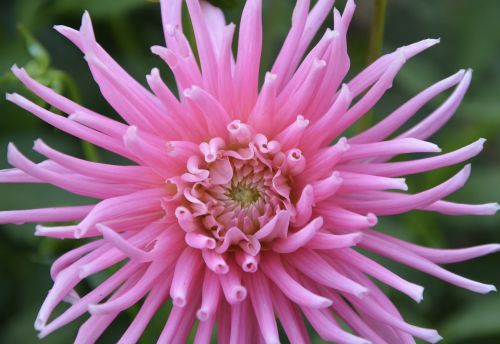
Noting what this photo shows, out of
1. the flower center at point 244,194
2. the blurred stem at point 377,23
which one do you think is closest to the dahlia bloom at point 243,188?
the flower center at point 244,194

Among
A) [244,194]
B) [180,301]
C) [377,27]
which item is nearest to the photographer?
[180,301]

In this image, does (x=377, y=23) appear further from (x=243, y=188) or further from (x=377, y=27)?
(x=243, y=188)

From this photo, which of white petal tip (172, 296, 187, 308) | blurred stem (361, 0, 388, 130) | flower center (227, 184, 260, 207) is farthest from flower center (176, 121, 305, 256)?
blurred stem (361, 0, 388, 130)

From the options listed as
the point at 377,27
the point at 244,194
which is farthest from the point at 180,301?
the point at 377,27

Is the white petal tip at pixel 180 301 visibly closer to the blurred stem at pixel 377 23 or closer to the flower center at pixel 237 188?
the flower center at pixel 237 188

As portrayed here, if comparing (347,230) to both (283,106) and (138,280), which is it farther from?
(138,280)

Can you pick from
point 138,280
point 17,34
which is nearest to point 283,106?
point 138,280

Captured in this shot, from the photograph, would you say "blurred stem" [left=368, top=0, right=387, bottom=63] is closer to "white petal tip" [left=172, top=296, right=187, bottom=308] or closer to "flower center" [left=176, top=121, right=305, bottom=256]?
"flower center" [left=176, top=121, right=305, bottom=256]
